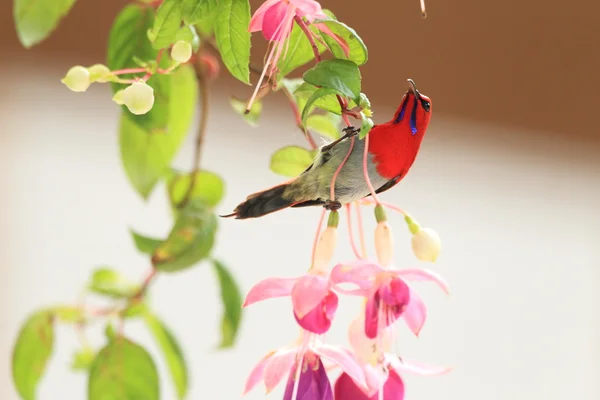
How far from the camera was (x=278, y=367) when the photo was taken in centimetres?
28

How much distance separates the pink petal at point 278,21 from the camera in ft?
0.87

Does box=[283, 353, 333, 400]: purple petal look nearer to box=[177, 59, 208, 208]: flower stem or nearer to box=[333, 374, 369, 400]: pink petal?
box=[333, 374, 369, 400]: pink petal

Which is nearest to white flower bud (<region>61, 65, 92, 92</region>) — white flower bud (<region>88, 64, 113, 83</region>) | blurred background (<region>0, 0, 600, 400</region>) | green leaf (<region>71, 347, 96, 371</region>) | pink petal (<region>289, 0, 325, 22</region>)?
white flower bud (<region>88, 64, 113, 83</region>)

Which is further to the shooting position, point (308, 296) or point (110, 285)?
point (110, 285)

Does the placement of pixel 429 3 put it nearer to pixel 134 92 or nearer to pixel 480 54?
pixel 480 54

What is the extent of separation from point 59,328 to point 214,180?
490mm

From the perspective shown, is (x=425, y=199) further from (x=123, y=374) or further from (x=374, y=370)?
(x=374, y=370)

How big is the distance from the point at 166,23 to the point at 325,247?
0.12 meters

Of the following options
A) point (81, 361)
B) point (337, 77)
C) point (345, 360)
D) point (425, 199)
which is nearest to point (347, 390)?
point (345, 360)

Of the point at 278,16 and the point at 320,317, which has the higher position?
the point at 278,16

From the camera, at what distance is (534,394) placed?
43.1 inches

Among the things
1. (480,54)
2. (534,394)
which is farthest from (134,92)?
(534,394)

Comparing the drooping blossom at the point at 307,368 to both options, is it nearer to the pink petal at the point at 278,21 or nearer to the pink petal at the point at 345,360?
the pink petal at the point at 345,360

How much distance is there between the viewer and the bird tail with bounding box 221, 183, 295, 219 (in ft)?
0.92
